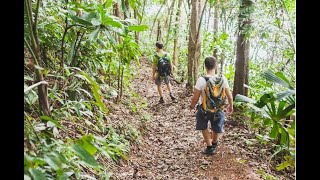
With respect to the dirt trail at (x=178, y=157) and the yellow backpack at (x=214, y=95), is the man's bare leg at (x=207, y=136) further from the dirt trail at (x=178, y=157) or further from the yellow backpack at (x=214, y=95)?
the yellow backpack at (x=214, y=95)

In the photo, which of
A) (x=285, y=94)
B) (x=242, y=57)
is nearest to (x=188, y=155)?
(x=242, y=57)

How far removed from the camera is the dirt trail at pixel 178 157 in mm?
4730

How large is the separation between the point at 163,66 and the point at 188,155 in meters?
3.64

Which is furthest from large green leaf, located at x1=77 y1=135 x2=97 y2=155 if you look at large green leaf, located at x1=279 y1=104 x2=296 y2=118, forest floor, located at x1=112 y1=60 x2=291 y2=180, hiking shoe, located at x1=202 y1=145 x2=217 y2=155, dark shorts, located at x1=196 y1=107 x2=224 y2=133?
hiking shoe, located at x1=202 y1=145 x2=217 y2=155

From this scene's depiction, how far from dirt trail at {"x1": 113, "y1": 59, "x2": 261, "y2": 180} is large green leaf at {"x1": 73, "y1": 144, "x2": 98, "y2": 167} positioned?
239 cm

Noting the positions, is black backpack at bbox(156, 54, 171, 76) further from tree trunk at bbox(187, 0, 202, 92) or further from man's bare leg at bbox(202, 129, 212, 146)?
man's bare leg at bbox(202, 129, 212, 146)

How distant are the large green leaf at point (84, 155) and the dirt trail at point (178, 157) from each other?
2.39m

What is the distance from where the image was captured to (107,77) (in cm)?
732
